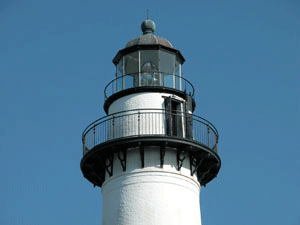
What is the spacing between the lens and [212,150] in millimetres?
31609

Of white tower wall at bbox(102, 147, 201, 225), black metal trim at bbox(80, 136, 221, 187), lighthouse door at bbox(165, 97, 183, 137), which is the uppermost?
lighthouse door at bbox(165, 97, 183, 137)

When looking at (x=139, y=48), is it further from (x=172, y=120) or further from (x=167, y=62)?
(x=172, y=120)

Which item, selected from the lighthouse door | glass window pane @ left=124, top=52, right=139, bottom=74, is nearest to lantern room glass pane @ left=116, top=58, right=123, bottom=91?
glass window pane @ left=124, top=52, right=139, bottom=74

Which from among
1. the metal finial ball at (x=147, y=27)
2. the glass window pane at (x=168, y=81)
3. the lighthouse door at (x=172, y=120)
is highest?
the metal finial ball at (x=147, y=27)

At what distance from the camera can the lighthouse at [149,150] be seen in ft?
100

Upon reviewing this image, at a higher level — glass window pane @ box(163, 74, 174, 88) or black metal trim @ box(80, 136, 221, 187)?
glass window pane @ box(163, 74, 174, 88)

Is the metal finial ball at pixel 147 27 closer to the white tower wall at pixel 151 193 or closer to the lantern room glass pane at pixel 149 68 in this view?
the lantern room glass pane at pixel 149 68

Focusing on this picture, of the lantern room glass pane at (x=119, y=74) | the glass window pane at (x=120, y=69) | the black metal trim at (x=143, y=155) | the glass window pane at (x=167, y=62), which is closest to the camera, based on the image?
the black metal trim at (x=143, y=155)

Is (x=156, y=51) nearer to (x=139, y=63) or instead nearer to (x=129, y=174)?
(x=139, y=63)

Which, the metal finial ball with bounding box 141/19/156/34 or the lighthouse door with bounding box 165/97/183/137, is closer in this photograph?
the lighthouse door with bounding box 165/97/183/137

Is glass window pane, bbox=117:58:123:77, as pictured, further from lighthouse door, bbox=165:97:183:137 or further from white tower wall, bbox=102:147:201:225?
white tower wall, bbox=102:147:201:225

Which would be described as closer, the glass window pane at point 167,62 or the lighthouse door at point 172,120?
the lighthouse door at point 172,120

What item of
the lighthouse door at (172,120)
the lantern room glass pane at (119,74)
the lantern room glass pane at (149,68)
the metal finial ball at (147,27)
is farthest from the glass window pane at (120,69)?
the lighthouse door at (172,120)

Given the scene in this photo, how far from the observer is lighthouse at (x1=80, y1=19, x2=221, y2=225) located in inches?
1203
